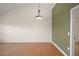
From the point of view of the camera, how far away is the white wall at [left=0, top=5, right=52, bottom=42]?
9.05 meters

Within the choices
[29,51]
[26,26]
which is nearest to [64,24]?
[29,51]

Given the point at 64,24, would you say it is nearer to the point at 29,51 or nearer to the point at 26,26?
the point at 29,51

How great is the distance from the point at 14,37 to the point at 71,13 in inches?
229

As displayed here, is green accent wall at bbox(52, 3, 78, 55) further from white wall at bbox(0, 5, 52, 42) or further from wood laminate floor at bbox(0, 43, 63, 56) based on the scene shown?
white wall at bbox(0, 5, 52, 42)

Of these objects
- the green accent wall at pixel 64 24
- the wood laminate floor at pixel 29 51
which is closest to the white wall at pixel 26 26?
the wood laminate floor at pixel 29 51

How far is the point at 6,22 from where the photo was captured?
905 cm

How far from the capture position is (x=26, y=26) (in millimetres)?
9133

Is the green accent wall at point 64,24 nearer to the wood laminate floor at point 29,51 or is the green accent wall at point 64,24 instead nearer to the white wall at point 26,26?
the wood laminate floor at point 29,51

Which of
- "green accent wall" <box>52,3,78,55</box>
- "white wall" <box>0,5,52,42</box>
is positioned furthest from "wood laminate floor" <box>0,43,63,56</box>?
"white wall" <box>0,5,52,42</box>

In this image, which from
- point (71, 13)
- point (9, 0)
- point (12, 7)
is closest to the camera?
point (9, 0)

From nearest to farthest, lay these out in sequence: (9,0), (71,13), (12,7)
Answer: (9,0) < (71,13) < (12,7)

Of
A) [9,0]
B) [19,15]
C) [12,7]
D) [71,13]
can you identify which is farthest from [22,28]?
[9,0]

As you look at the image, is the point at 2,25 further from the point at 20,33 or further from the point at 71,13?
the point at 71,13

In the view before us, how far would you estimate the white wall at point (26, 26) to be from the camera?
9055 millimetres
